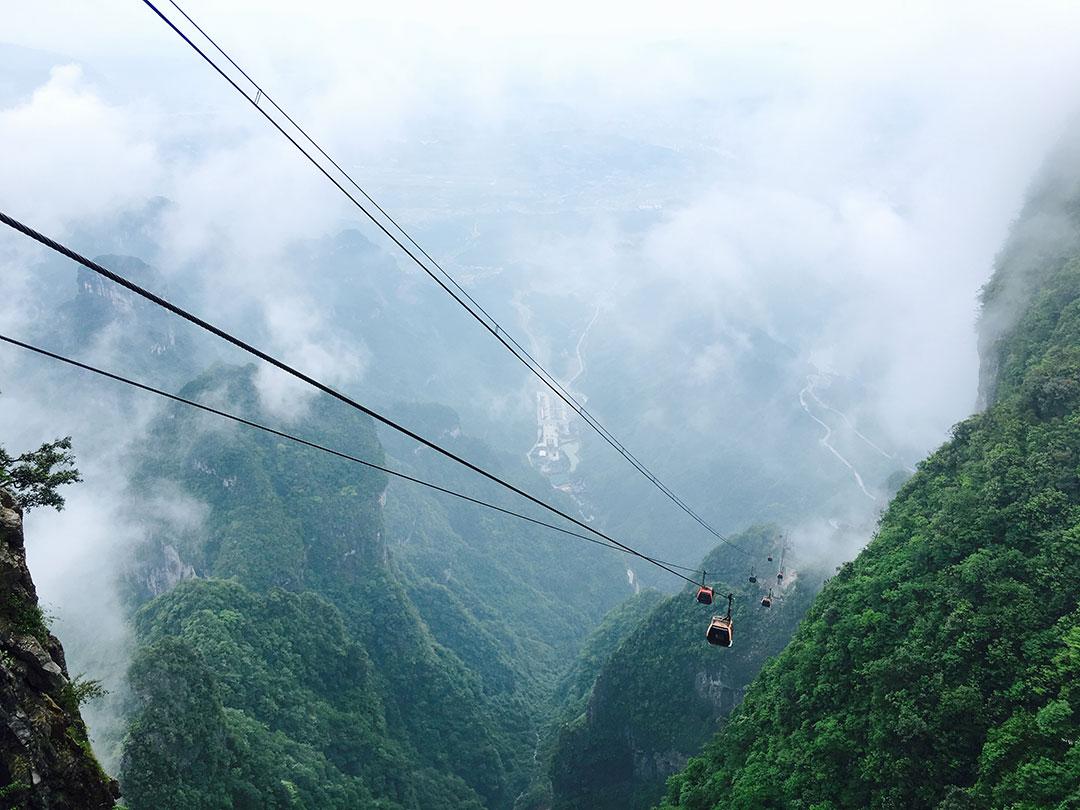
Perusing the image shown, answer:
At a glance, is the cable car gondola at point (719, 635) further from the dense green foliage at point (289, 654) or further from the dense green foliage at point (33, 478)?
the dense green foliage at point (289, 654)

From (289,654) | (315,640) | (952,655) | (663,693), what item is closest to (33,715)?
(952,655)

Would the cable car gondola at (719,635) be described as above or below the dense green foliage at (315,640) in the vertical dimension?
below

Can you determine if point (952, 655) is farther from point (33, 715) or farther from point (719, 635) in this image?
point (33, 715)

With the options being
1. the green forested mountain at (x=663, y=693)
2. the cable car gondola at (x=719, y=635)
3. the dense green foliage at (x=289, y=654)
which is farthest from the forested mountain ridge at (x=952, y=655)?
the dense green foliage at (x=289, y=654)

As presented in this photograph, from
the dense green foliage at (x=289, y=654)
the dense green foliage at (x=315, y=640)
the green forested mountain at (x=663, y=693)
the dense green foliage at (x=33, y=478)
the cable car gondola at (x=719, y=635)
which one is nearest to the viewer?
the dense green foliage at (x=33, y=478)

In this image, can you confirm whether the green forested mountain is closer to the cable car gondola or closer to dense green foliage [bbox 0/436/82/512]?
the cable car gondola

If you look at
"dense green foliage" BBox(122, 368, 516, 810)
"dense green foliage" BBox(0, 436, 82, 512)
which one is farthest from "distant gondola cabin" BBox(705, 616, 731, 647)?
"dense green foliage" BBox(122, 368, 516, 810)
